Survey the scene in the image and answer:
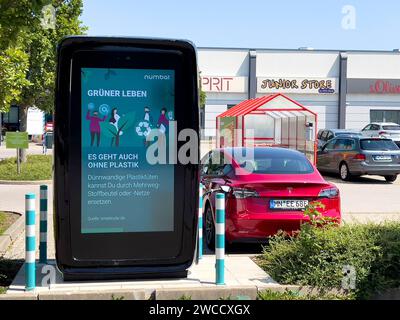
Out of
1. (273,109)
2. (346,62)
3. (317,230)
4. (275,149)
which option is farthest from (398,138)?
(317,230)

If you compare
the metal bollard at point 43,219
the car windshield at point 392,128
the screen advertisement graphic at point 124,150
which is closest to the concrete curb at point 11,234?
the metal bollard at point 43,219

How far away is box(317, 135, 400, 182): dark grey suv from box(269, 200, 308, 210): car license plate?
36.5ft

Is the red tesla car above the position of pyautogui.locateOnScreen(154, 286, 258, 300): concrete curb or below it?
above

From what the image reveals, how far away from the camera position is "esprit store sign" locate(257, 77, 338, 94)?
156 feet

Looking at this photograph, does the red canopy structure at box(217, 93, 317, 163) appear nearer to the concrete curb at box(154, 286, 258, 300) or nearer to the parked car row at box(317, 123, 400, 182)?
the parked car row at box(317, 123, 400, 182)

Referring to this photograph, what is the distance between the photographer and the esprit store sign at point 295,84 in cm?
4759

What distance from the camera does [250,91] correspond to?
47.6m

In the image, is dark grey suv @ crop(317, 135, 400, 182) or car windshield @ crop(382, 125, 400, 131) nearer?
dark grey suv @ crop(317, 135, 400, 182)

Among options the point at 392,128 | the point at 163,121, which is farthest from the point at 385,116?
the point at 163,121

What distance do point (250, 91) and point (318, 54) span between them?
6.71m

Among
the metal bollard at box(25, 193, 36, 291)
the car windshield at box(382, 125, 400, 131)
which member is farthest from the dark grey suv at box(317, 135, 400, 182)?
the car windshield at box(382, 125, 400, 131)

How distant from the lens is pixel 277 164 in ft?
27.1

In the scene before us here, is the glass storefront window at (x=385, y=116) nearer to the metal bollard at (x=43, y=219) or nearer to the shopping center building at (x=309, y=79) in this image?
the shopping center building at (x=309, y=79)
